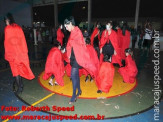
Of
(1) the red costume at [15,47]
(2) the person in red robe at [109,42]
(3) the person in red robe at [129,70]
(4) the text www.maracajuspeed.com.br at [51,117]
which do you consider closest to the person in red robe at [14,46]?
(1) the red costume at [15,47]

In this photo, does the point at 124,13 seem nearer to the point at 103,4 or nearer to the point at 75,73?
the point at 103,4

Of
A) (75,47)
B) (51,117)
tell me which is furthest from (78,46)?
(51,117)

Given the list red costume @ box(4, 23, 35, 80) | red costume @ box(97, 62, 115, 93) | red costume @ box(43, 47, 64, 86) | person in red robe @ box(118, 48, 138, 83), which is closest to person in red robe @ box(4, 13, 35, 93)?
red costume @ box(4, 23, 35, 80)

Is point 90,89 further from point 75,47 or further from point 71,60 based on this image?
point 75,47

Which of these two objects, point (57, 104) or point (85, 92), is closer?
point (57, 104)

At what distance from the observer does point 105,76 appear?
3869 millimetres

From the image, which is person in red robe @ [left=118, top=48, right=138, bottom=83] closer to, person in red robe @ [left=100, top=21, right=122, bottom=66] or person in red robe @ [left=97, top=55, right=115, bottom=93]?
person in red robe @ [left=100, top=21, right=122, bottom=66]

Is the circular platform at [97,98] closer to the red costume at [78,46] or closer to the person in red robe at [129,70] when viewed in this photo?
the person in red robe at [129,70]

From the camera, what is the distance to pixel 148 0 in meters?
18.9

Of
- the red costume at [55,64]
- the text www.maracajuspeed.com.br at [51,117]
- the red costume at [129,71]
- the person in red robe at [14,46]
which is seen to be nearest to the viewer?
the text www.maracajuspeed.com.br at [51,117]

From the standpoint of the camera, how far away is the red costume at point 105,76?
3.87 m

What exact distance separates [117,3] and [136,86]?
2051cm

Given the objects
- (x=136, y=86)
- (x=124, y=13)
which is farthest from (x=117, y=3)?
(x=136, y=86)

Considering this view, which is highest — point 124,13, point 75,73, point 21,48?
point 124,13
